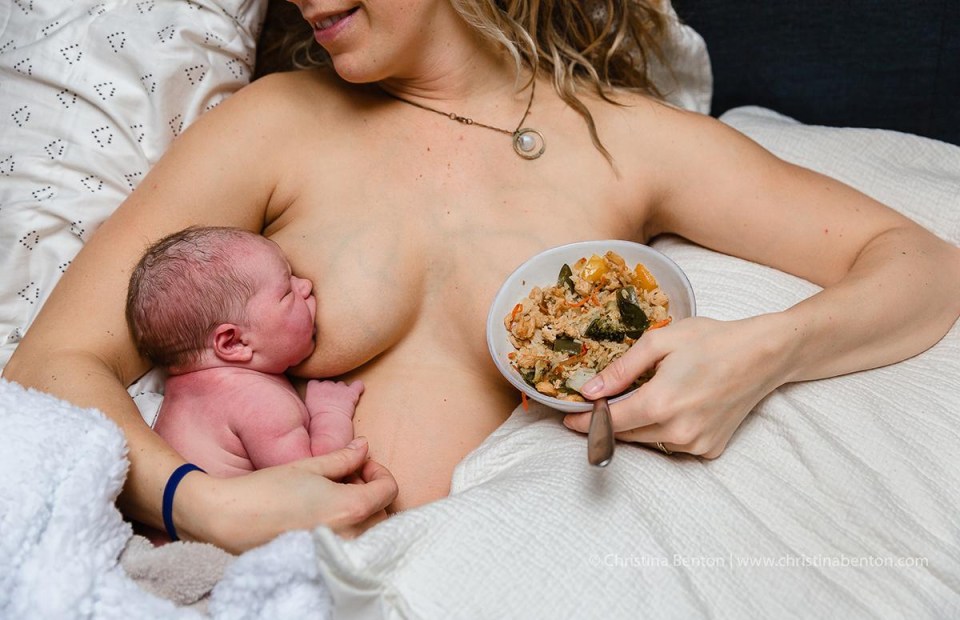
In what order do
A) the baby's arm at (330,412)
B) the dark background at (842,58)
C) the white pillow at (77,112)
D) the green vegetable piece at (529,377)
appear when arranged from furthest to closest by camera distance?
the dark background at (842,58) → the white pillow at (77,112) → the baby's arm at (330,412) → the green vegetable piece at (529,377)

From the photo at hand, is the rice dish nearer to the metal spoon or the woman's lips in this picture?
the metal spoon

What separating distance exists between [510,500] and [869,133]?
1.18m

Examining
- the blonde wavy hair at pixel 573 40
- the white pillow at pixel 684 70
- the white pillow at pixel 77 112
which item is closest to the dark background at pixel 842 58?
the white pillow at pixel 684 70

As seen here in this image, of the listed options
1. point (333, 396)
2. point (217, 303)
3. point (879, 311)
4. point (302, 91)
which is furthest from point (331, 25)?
point (879, 311)

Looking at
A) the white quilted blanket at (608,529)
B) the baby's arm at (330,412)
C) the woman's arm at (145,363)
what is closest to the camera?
the white quilted blanket at (608,529)

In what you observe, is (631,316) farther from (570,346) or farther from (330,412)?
(330,412)

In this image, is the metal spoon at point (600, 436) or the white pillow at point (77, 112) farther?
the white pillow at point (77, 112)

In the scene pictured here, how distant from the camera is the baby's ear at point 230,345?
55.0 inches

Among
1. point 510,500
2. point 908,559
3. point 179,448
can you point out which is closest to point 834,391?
point 908,559

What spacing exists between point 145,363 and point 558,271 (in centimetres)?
71

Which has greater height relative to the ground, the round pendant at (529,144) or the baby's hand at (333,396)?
the round pendant at (529,144)

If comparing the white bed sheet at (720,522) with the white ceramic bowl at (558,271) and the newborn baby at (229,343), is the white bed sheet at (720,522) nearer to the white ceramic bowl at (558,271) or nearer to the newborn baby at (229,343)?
the white ceramic bowl at (558,271)

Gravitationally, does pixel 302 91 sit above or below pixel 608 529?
above

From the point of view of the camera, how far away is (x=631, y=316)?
1.31 m
